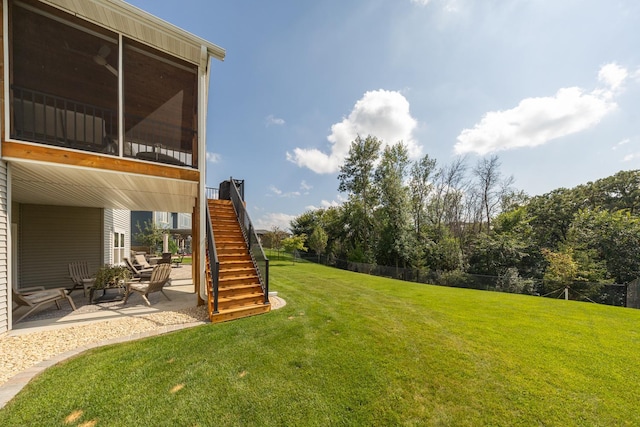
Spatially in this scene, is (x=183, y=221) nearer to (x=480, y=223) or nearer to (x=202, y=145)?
(x=202, y=145)

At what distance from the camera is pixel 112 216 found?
33.8 feet

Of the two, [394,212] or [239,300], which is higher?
[394,212]

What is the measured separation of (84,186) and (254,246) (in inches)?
166

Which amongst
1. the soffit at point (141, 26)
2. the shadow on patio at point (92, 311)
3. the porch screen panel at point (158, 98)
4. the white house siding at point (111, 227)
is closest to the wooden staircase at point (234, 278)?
the shadow on patio at point (92, 311)

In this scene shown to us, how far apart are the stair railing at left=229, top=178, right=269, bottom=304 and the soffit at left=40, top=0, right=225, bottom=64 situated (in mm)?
4075

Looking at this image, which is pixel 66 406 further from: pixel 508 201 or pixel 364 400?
pixel 508 201

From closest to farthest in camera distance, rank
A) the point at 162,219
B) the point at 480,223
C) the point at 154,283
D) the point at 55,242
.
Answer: the point at 154,283
the point at 55,242
the point at 480,223
the point at 162,219

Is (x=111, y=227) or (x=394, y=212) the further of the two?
(x=394, y=212)

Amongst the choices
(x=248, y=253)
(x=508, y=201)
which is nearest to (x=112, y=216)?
(x=248, y=253)

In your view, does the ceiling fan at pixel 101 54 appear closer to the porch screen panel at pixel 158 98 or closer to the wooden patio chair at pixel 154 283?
the porch screen panel at pixel 158 98

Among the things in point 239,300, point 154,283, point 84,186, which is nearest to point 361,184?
point 239,300

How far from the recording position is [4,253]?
3971mm

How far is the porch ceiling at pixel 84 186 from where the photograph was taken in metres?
4.47

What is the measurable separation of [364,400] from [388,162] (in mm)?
20402
